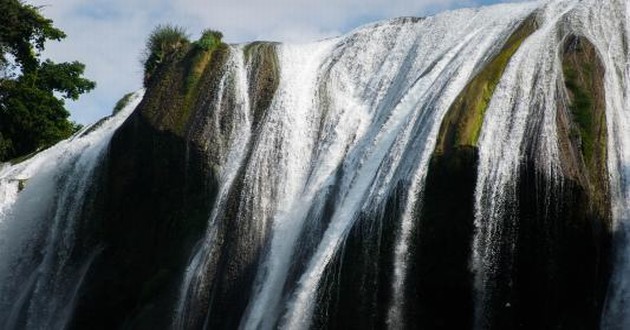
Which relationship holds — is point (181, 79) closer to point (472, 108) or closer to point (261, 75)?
point (261, 75)

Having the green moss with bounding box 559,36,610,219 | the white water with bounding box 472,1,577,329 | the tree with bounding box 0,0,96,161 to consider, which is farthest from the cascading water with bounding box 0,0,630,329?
the tree with bounding box 0,0,96,161

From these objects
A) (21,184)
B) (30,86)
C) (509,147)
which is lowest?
(509,147)

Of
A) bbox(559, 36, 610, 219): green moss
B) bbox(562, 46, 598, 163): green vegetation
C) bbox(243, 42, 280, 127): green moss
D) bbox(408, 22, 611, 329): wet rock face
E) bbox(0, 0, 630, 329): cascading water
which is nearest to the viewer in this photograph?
bbox(408, 22, 611, 329): wet rock face

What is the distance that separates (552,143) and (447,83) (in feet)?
9.18

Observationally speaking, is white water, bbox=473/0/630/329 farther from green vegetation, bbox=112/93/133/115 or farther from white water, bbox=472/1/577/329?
green vegetation, bbox=112/93/133/115

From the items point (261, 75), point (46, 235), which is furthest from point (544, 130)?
point (46, 235)

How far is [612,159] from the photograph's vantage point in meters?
13.9

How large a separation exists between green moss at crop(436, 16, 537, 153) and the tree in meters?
19.9

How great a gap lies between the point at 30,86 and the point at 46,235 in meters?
14.4

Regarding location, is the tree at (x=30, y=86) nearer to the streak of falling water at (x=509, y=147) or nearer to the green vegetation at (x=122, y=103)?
the green vegetation at (x=122, y=103)

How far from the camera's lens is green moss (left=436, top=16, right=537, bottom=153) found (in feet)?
45.0

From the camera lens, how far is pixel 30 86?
112ft

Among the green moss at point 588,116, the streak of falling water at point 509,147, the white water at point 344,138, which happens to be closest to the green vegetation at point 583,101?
the green moss at point 588,116

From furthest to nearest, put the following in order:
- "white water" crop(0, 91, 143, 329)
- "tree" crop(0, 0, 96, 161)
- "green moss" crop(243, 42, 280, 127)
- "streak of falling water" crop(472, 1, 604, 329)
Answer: "tree" crop(0, 0, 96, 161) → "white water" crop(0, 91, 143, 329) → "green moss" crop(243, 42, 280, 127) → "streak of falling water" crop(472, 1, 604, 329)
